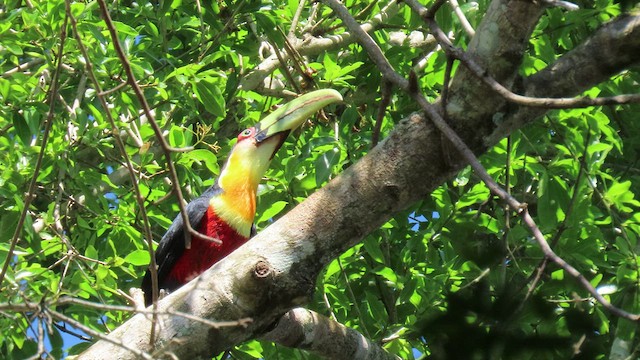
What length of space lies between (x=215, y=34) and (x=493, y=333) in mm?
3266

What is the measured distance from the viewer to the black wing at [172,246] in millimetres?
4523

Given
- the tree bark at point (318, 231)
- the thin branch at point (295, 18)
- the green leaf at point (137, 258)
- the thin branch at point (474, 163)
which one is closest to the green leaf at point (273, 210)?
the green leaf at point (137, 258)

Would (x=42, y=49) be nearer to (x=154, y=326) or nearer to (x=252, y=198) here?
(x=252, y=198)

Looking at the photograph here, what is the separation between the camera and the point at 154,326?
2438 millimetres

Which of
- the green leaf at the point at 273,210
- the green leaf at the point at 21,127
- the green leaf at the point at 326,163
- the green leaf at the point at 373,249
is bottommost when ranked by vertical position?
the green leaf at the point at 373,249

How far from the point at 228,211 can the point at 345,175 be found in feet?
6.38

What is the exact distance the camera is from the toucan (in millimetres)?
4492

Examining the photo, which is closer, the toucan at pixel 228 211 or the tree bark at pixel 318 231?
the tree bark at pixel 318 231

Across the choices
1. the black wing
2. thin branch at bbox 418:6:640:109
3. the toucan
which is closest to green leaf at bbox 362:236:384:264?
the toucan

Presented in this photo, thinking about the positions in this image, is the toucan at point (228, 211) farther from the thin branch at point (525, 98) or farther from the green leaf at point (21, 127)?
the thin branch at point (525, 98)

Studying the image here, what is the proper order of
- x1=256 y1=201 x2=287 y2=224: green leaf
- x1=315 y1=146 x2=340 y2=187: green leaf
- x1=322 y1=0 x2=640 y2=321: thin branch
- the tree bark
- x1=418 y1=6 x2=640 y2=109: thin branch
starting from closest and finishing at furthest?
x1=322 y1=0 x2=640 y2=321: thin branch → x1=418 y1=6 x2=640 y2=109: thin branch → the tree bark → x1=315 y1=146 x2=340 y2=187: green leaf → x1=256 y1=201 x2=287 y2=224: green leaf

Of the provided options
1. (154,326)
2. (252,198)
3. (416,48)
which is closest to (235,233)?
(252,198)

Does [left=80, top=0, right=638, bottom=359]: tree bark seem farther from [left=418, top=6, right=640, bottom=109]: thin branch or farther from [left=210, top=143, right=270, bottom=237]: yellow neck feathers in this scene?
[left=210, top=143, right=270, bottom=237]: yellow neck feathers

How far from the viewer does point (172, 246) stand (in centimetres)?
456
